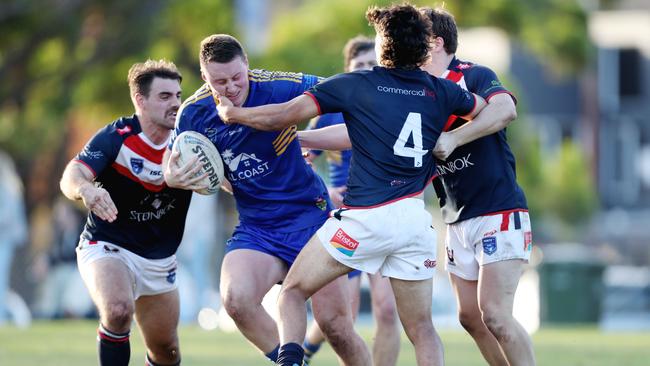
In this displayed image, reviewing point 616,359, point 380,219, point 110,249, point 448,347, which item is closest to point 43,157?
point 448,347

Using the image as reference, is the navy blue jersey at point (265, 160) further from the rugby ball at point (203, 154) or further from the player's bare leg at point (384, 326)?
the player's bare leg at point (384, 326)

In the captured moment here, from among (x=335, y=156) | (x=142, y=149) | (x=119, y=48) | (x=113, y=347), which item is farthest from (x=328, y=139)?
(x=119, y=48)

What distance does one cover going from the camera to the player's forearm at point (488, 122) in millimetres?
7758

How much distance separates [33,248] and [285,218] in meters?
15.7

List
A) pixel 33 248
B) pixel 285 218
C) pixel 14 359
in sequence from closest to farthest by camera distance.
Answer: pixel 285 218 → pixel 14 359 → pixel 33 248

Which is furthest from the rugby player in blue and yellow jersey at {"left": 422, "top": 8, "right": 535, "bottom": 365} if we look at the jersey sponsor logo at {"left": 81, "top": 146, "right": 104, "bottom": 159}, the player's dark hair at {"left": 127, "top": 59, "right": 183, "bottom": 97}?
the jersey sponsor logo at {"left": 81, "top": 146, "right": 104, "bottom": 159}

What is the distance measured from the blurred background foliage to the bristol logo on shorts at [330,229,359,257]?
11.3 meters

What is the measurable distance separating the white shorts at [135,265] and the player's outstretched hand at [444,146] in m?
2.35

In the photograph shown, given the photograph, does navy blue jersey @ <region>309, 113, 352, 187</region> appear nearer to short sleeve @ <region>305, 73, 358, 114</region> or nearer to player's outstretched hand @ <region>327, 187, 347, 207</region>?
player's outstretched hand @ <region>327, 187, 347, 207</region>

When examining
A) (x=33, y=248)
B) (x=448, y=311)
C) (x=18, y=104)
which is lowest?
(x=448, y=311)

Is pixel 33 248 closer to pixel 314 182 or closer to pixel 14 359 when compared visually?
pixel 14 359

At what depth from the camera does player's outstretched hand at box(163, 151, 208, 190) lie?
308 inches

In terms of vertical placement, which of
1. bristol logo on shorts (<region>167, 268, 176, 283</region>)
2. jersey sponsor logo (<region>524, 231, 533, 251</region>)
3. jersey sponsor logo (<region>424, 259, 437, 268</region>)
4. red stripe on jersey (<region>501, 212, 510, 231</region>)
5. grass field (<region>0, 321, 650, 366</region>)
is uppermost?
red stripe on jersey (<region>501, 212, 510, 231</region>)

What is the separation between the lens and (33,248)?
23203 millimetres
